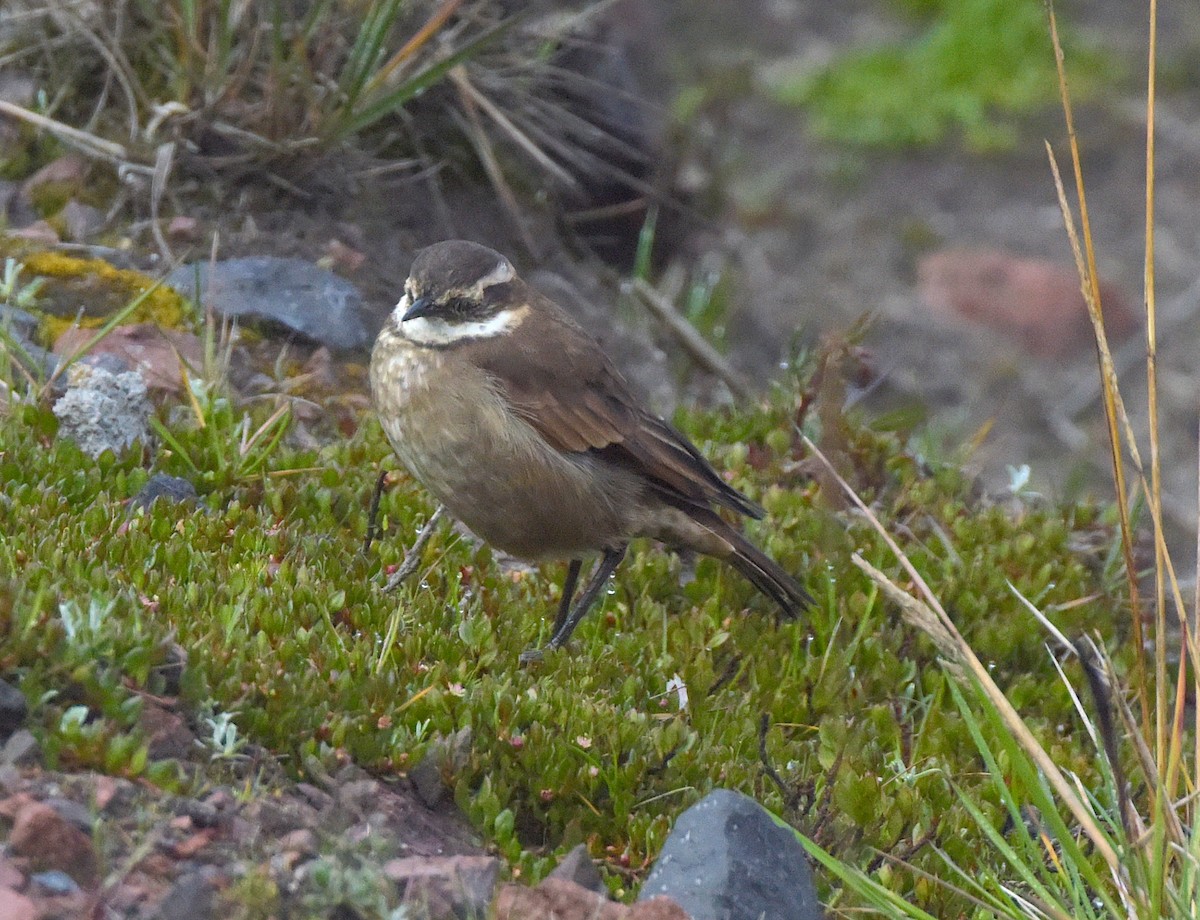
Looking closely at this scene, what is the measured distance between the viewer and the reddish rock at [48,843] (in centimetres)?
350

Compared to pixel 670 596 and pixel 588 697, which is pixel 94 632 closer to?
pixel 588 697

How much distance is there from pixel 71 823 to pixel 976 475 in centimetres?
537

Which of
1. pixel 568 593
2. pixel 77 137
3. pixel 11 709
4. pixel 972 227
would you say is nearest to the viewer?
pixel 11 709

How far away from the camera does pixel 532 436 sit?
5.83 metres

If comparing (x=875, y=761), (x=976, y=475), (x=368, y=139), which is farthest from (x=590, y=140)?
(x=875, y=761)

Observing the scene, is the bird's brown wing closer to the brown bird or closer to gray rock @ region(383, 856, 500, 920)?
the brown bird

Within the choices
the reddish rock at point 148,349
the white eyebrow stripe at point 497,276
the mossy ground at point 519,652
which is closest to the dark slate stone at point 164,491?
the mossy ground at point 519,652

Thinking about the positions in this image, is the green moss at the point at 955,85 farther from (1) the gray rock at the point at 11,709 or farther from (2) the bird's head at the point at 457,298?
(1) the gray rock at the point at 11,709

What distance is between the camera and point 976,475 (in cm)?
798

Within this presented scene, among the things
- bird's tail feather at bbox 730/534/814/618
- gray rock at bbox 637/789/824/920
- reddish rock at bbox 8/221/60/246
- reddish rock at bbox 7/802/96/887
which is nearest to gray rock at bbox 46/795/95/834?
reddish rock at bbox 7/802/96/887

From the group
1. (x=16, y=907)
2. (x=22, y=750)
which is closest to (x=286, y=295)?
(x=22, y=750)

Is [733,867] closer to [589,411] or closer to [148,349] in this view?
[589,411]

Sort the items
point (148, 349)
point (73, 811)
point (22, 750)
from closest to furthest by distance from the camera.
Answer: point (73, 811)
point (22, 750)
point (148, 349)

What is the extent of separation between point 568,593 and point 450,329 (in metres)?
1.07
